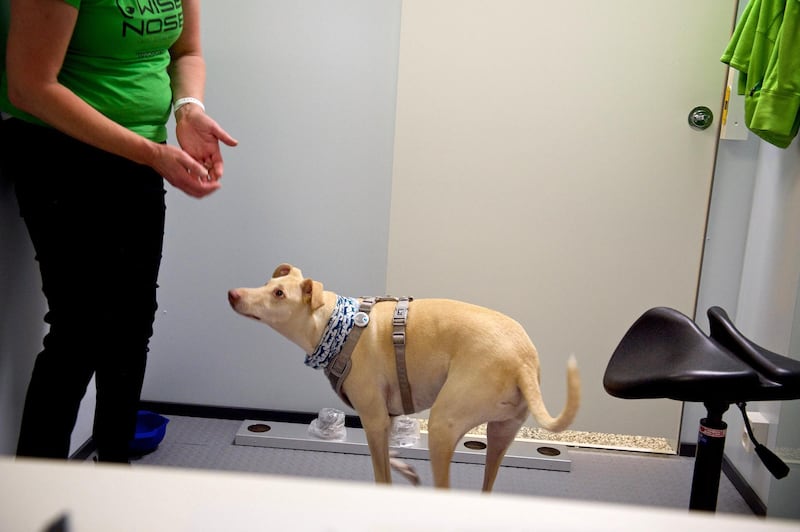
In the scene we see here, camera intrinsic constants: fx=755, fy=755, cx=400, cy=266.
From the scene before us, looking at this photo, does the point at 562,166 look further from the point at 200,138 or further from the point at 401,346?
the point at 200,138

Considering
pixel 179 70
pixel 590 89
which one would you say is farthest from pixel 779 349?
pixel 179 70

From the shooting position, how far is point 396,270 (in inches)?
99.5

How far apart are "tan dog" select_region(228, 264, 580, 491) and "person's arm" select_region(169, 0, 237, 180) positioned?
11.8 inches

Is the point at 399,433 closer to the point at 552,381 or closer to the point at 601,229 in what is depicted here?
the point at 552,381

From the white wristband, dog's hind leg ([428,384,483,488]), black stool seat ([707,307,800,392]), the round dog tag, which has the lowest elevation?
dog's hind leg ([428,384,483,488])

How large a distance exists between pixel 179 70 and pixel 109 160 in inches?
11.1

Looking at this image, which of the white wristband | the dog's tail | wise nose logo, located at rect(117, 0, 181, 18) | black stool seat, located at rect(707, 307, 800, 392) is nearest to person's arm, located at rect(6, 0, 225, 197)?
wise nose logo, located at rect(117, 0, 181, 18)

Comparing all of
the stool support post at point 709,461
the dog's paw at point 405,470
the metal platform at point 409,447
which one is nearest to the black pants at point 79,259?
the dog's paw at point 405,470

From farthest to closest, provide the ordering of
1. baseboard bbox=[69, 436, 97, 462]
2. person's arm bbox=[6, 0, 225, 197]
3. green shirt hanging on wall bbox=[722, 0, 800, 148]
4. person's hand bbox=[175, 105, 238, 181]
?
baseboard bbox=[69, 436, 97, 462], green shirt hanging on wall bbox=[722, 0, 800, 148], person's hand bbox=[175, 105, 238, 181], person's arm bbox=[6, 0, 225, 197]

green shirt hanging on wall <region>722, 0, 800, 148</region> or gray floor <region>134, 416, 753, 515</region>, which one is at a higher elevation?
green shirt hanging on wall <region>722, 0, 800, 148</region>

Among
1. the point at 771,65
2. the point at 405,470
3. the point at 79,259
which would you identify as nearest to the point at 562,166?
the point at 771,65

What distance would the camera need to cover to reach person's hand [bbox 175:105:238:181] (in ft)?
5.14

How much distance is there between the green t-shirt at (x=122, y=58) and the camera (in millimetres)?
1346

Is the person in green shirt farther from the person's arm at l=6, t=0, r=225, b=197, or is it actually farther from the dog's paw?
the dog's paw
